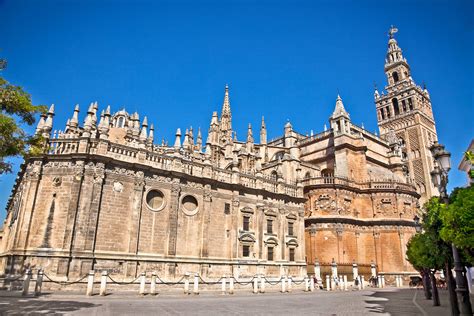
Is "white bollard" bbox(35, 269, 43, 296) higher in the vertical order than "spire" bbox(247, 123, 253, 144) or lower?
lower

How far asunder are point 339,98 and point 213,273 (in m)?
29.3

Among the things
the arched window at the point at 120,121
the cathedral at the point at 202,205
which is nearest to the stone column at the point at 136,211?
the cathedral at the point at 202,205

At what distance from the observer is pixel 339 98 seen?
4409 centimetres

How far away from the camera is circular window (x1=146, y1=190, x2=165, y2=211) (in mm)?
23469

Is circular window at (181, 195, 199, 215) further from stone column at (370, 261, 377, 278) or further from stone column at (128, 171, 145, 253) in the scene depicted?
stone column at (370, 261, 377, 278)

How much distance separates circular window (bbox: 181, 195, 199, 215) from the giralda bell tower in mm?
38020

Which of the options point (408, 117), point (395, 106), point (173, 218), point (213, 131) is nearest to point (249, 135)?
point (213, 131)

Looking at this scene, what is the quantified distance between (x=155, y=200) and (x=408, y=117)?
179 ft

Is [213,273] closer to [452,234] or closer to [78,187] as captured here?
[78,187]

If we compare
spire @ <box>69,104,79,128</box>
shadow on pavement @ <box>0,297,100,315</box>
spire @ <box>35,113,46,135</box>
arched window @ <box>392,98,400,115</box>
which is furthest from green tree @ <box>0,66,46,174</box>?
arched window @ <box>392,98,400,115</box>

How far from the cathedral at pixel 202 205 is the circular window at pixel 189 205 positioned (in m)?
0.08

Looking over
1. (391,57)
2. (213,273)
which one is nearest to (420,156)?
(391,57)

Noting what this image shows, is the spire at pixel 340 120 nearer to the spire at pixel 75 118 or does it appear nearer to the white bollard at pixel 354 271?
the white bollard at pixel 354 271

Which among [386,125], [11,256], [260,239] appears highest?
[386,125]
